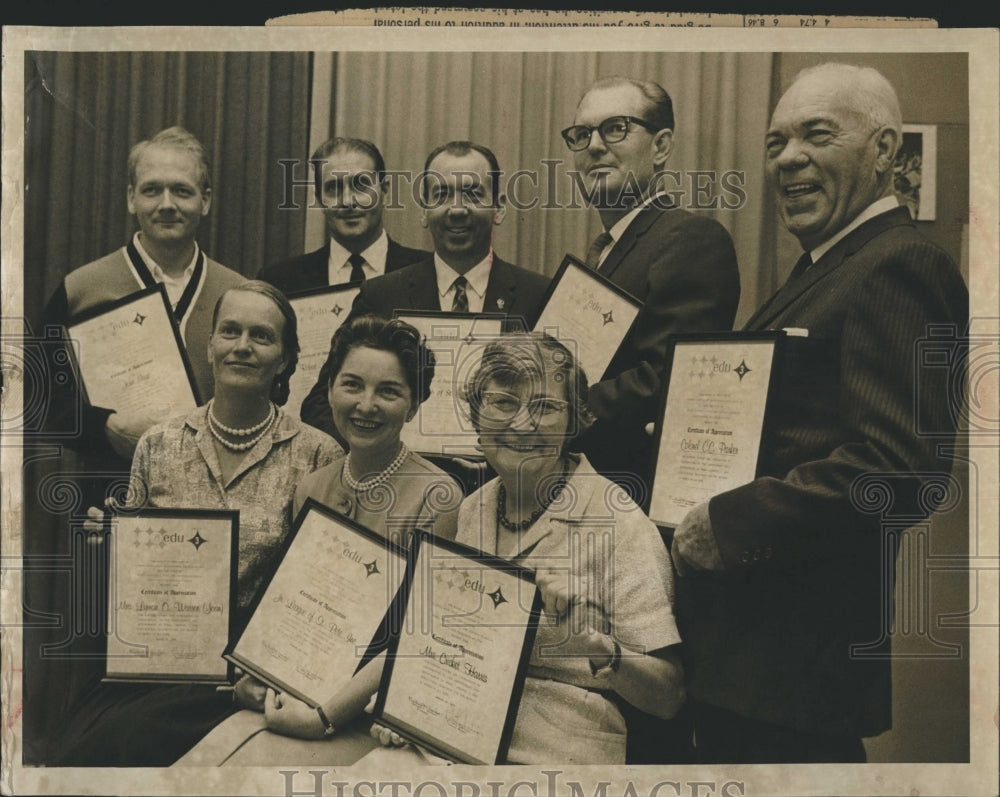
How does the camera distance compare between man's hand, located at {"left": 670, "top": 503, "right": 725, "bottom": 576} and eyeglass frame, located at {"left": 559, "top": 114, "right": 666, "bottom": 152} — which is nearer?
man's hand, located at {"left": 670, "top": 503, "right": 725, "bottom": 576}

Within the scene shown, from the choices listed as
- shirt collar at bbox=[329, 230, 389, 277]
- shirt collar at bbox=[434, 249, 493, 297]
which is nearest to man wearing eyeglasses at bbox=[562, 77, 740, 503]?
shirt collar at bbox=[434, 249, 493, 297]

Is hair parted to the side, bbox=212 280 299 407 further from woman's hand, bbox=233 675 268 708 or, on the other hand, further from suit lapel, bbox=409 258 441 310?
woman's hand, bbox=233 675 268 708

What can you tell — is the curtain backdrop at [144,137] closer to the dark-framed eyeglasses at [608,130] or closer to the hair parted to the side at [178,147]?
the hair parted to the side at [178,147]

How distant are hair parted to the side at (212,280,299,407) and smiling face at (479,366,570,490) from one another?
0.40 metres

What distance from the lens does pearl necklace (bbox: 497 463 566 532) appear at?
2080 mm

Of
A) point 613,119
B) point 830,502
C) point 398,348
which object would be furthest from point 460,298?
point 830,502

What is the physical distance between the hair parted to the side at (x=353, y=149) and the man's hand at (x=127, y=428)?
648mm

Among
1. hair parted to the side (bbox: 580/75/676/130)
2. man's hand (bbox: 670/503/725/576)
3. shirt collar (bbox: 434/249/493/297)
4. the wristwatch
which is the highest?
hair parted to the side (bbox: 580/75/676/130)

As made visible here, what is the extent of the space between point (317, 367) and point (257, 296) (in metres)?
0.19

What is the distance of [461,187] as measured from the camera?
2.15 meters

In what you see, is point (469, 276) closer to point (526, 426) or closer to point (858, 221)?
point (526, 426)

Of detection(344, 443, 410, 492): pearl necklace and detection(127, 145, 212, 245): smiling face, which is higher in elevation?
detection(127, 145, 212, 245): smiling face

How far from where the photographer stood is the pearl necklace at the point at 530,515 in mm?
2080

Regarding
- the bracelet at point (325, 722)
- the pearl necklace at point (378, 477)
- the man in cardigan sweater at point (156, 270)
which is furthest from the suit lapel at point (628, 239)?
the bracelet at point (325, 722)
